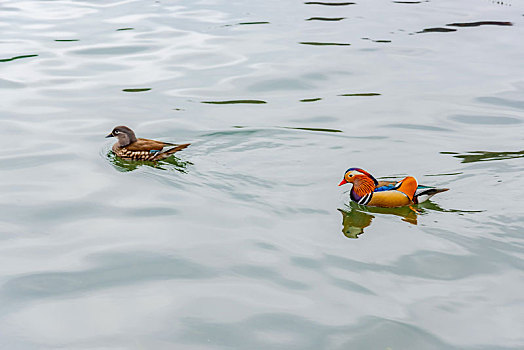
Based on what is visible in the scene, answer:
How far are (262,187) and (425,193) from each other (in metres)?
1.80

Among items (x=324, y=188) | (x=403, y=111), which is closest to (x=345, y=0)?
(x=403, y=111)

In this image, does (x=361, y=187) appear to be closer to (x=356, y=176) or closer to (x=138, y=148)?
(x=356, y=176)

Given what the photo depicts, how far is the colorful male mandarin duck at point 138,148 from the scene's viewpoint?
9875 mm

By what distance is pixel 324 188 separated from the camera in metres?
9.08

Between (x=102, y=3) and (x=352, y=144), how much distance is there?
39.5ft

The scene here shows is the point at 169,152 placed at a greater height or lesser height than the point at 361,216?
greater

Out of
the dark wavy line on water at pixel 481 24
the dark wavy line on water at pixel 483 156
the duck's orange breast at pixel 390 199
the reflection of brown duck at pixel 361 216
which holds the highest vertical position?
the dark wavy line on water at pixel 481 24

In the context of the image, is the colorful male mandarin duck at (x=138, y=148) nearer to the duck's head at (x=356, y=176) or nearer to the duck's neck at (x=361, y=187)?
the duck's head at (x=356, y=176)

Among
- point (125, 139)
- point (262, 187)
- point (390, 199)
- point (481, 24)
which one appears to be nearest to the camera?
point (390, 199)

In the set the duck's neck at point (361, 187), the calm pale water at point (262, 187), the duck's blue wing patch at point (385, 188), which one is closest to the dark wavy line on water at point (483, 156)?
the calm pale water at point (262, 187)

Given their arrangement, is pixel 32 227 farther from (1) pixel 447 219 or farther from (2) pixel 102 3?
(2) pixel 102 3

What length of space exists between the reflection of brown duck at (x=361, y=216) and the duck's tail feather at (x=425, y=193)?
0.44 ft

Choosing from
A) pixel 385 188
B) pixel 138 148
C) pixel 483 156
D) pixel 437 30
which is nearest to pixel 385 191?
pixel 385 188

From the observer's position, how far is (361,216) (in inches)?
334
